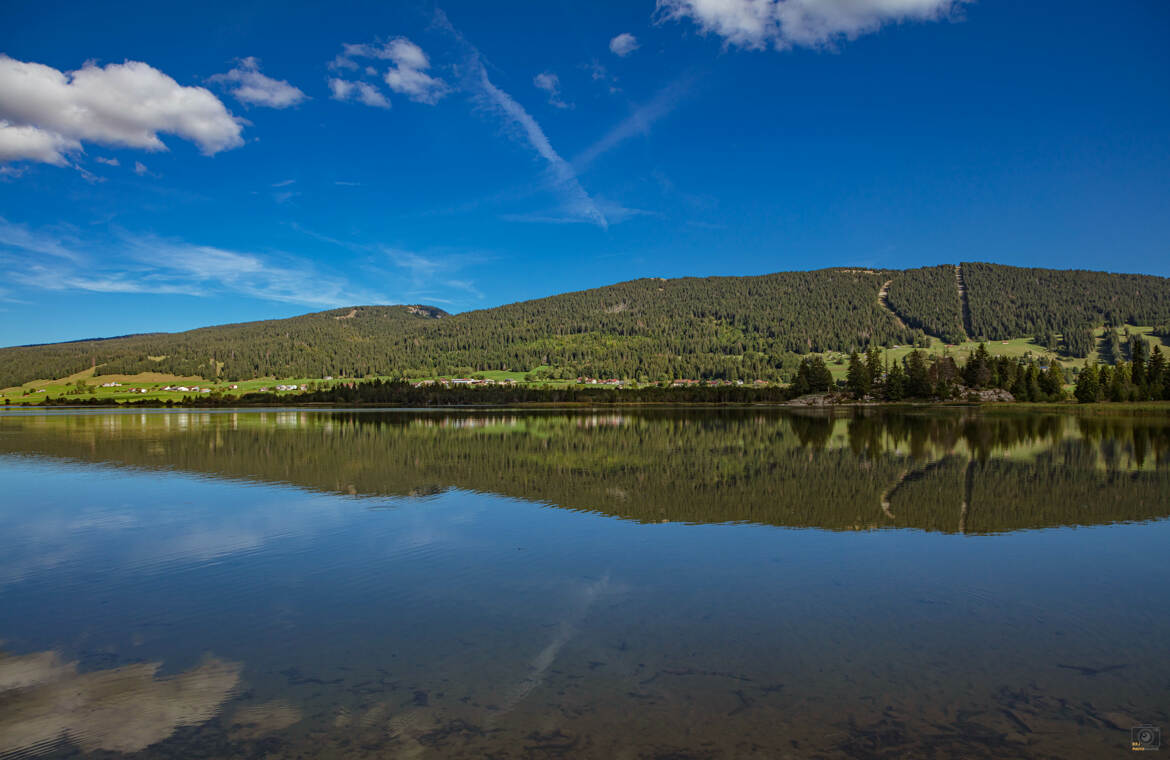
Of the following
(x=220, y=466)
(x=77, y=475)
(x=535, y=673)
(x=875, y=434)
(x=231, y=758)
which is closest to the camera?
(x=231, y=758)

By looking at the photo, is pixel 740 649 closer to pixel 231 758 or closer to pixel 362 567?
pixel 231 758

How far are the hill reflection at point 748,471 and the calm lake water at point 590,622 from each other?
31 cm

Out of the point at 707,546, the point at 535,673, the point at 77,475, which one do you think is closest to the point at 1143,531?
the point at 707,546

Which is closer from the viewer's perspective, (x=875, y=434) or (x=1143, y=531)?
(x=1143, y=531)

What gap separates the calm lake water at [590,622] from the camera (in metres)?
6.75

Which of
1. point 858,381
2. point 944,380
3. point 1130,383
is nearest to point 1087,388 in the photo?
point 1130,383

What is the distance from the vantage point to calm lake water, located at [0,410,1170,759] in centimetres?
675

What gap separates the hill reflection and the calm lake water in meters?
0.31

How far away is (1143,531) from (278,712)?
18.5m

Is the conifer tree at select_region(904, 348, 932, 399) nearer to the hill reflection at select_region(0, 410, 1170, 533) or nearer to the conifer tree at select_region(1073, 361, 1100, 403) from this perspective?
the conifer tree at select_region(1073, 361, 1100, 403)

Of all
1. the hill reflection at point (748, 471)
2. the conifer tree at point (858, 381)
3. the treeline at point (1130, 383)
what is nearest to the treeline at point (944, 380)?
the conifer tree at point (858, 381)

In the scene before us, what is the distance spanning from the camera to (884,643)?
8.93 metres

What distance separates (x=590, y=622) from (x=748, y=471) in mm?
17710

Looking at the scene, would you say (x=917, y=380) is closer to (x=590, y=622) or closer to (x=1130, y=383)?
(x=1130, y=383)
